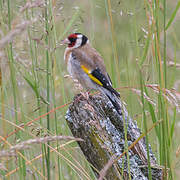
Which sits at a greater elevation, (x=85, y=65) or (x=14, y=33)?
(x=14, y=33)

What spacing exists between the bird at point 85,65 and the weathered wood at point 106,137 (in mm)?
1273

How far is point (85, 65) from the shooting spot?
3.79 m

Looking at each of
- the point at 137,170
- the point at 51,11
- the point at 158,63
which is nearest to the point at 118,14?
the point at 51,11

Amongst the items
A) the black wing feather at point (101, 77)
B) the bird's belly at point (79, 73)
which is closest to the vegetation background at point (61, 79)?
the black wing feather at point (101, 77)

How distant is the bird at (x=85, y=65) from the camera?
357 centimetres

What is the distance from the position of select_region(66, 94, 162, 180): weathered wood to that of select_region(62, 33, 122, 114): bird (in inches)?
50.1

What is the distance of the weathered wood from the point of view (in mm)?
1919

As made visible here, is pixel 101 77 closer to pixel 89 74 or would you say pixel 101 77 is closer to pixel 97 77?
pixel 97 77

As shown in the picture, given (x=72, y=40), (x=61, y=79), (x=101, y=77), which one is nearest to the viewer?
(x=61, y=79)

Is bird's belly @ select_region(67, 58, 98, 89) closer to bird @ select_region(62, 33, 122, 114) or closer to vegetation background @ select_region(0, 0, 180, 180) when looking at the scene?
bird @ select_region(62, 33, 122, 114)

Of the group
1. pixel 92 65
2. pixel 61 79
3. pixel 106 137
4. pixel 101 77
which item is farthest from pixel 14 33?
pixel 92 65

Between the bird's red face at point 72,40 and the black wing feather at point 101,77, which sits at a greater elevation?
the bird's red face at point 72,40

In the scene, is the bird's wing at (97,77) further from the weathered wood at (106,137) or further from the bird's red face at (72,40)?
the weathered wood at (106,137)

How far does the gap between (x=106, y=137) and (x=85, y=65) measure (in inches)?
75.0
